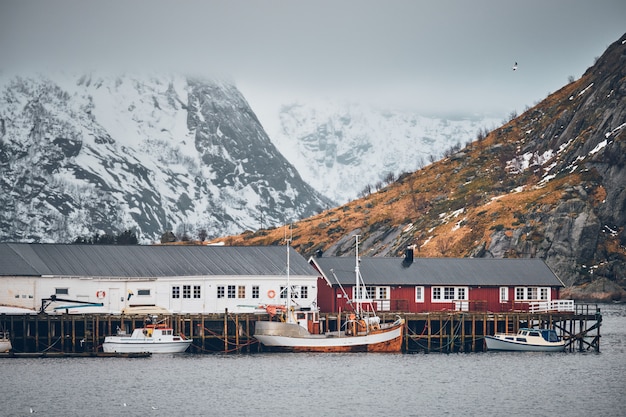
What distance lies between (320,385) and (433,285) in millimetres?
32112

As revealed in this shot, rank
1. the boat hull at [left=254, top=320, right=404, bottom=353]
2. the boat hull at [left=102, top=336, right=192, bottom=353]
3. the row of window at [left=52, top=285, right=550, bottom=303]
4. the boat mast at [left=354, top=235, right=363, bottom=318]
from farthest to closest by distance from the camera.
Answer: the row of window at [left=52, top=285, right=550, bottom=303] < the boat mast at [left=354, top=235, right=363, bottom=318] < the boat hull at [left=254, top=320, right=404, bottom=353] < the boat hull at [left=102, top=336, right=192, bottom=353]

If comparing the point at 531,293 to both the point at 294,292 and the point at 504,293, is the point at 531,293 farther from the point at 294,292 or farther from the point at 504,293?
the point at 294,292

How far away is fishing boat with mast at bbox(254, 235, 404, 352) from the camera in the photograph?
10881 centimetres

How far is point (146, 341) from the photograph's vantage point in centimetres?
10662

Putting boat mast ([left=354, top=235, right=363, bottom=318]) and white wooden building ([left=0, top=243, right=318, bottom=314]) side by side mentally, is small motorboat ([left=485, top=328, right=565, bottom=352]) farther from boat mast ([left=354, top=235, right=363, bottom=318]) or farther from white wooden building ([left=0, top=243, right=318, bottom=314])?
white wooden building ([left=0, top=243, right=318, bottom=314])

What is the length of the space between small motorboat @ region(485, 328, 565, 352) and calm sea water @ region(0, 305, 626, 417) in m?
1.78

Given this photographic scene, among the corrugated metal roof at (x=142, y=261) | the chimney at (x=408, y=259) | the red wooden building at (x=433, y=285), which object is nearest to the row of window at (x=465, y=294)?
the red wooden building at (x=433, y=285)

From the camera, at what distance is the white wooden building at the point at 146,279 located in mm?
110375

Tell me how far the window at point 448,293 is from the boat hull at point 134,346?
25.6 m

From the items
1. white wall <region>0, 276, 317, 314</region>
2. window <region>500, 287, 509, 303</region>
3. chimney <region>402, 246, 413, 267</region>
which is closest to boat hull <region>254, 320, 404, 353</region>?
white wall <region>0, 276, 317, 314</region>

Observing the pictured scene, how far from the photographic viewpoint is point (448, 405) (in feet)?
266

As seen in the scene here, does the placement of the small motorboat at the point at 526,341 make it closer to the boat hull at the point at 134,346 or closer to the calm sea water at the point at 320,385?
the calm sea water at the point at 320,385

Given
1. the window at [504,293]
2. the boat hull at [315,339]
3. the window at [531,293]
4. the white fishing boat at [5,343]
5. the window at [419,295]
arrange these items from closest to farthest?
the white fishing boat at [5,343]
the boat hull at [315,339]
the window at [419,295]
the window at [504,293]
the window at [531,293]

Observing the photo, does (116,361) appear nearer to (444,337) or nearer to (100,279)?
(100,279)
